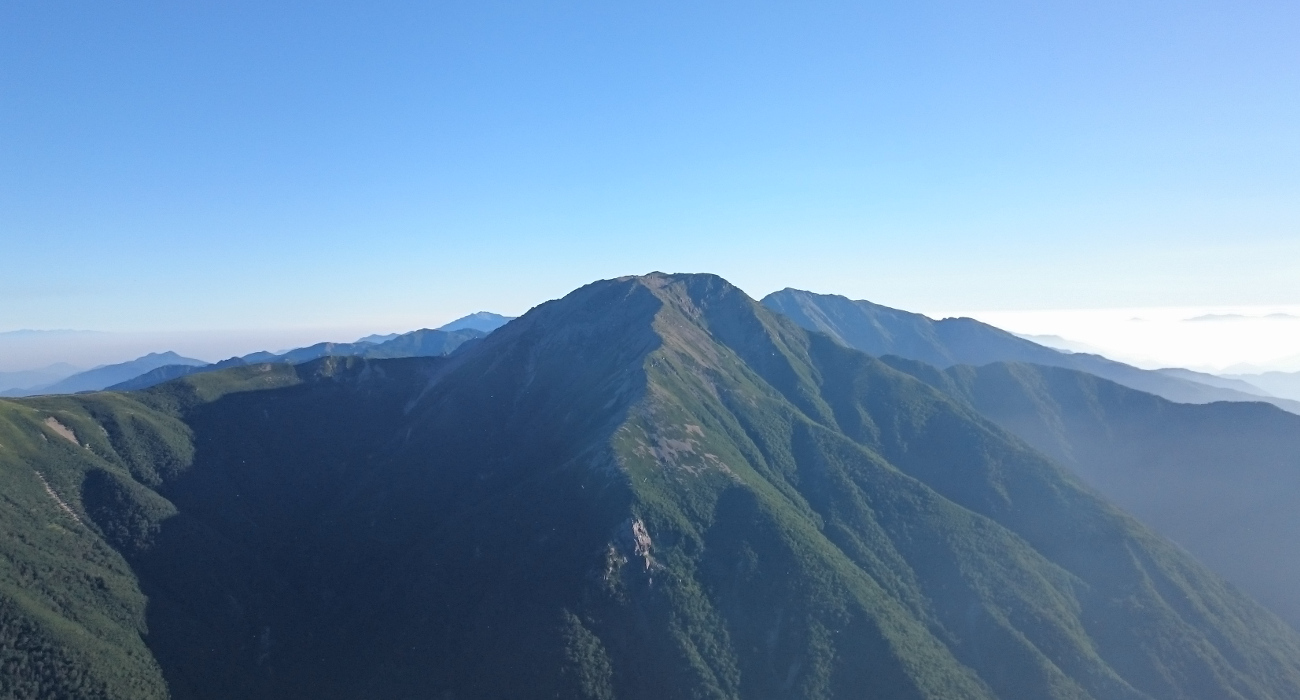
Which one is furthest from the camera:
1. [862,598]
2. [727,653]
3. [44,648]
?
[862,598]

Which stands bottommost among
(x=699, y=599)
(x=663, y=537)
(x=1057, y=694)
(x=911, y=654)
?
(x=1057, y=694)

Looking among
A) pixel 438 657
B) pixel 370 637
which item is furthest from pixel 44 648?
pixel 438 657

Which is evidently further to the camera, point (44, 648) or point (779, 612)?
point (779, 612)

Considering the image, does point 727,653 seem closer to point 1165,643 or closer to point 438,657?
point 438,657

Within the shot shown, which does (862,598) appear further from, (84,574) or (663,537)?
(84,574)

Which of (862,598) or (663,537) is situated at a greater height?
(663,537)

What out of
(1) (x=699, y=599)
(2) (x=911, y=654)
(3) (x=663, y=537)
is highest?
(3) (x=663, y=537)

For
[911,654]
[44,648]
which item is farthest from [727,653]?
[44,648]

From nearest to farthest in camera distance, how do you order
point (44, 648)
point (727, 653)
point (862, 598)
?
point (44, 648)
point (727, 653)
point (862, 598)

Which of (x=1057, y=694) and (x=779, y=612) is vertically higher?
(x=779, y=612)
